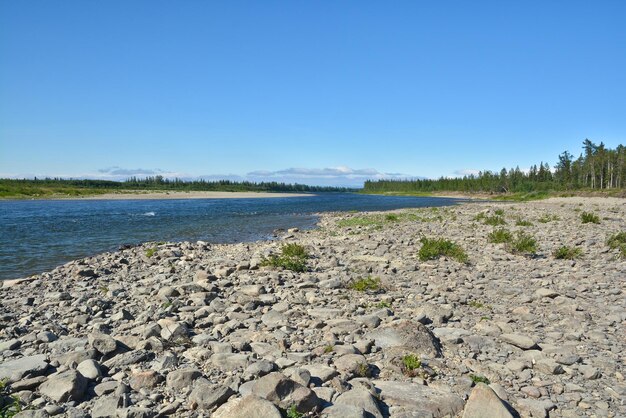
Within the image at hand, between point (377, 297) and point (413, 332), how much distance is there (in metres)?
2.99

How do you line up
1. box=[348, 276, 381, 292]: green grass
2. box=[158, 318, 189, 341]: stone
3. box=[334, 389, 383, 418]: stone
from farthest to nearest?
box=[348, 276, 381, 292]: green grass, box=[158, 318, 189, 341]: stone, box=[334, 389, 383, 418]: stone

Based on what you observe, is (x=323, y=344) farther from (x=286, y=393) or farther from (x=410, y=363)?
(x=286, y=393)

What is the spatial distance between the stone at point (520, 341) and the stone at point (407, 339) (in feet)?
4.33

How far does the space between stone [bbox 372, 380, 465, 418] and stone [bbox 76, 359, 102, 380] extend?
14.0 ft

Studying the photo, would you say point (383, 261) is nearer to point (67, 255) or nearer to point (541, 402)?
point (541, 402)

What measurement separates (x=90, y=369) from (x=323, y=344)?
12.6 ft

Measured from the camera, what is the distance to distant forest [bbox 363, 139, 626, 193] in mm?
104312

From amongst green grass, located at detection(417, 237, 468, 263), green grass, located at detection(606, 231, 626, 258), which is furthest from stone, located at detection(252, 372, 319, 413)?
green grass, located at detection(606, 231, 626, 258)

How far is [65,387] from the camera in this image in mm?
5426

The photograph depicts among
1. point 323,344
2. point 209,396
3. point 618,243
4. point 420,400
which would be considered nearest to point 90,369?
point 209,396

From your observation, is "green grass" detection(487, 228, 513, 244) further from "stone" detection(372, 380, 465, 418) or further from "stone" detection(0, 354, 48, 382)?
"stone" detection(0, 354, 48, 382)

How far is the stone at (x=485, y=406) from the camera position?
4.89m

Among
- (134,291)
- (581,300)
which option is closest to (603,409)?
(581,300)

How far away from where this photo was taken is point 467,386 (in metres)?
5.76
